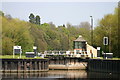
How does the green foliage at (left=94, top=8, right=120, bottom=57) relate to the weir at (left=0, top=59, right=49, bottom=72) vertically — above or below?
above

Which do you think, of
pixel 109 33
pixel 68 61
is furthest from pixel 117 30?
pixel 68 61

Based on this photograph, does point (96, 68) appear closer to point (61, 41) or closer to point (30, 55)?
point (30, 55)

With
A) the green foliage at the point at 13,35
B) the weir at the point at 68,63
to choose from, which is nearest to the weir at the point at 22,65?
the weir at the point at 68,63

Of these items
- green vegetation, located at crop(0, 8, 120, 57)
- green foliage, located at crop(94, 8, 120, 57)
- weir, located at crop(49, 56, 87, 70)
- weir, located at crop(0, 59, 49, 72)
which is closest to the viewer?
weir, located at crop(0, 59, 49, 72)

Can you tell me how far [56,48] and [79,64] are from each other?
45611mm

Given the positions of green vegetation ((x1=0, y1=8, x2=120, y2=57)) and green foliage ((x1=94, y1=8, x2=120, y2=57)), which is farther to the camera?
green vegetation ((x1=0, y1=8, x2=120, y2=57))

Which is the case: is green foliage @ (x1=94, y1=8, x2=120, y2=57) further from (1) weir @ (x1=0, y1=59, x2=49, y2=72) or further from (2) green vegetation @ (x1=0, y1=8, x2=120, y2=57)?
(1) weir @ (x1=0, y1=59, x2=49, y2=72)

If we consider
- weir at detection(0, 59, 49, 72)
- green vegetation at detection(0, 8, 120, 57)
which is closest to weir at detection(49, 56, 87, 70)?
weir at detection(0, 59, 49, 72)

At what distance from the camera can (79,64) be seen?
7594cm

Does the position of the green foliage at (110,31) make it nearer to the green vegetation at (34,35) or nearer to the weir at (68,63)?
the green vegetation at (34,35)

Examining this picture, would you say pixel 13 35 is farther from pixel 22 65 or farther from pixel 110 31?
pixel 22 65

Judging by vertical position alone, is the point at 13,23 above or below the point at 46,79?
above

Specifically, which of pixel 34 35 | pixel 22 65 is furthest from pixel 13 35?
A: pixel 22 65

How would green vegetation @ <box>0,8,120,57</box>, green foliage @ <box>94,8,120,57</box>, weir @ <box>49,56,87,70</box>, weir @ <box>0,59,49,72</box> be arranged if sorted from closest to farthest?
weir @ <box>0,59,49,72</box>, weir @ <box>49,56,87,70</box>, green foliage @ <box>94,8,120,57</box>, green vegetation @ <box>0,8,120,57</box>
